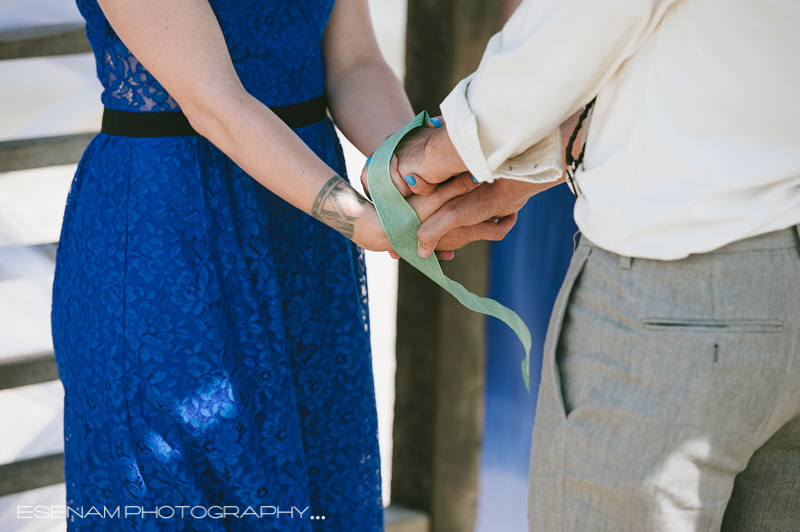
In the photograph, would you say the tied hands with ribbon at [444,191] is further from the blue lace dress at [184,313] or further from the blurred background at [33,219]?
the blurred background at [33,219]

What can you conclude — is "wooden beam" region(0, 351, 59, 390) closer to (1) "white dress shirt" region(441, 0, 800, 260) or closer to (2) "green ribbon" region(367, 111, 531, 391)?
(2) "green ribbon" region(367, 111, 531, 391)

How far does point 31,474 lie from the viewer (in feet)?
5.78

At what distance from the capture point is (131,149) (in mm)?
1097

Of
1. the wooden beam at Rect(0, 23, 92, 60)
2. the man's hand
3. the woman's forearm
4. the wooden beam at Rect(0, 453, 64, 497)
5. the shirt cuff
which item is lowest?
the wooden beam at Rect(0, 453, 64, 497)

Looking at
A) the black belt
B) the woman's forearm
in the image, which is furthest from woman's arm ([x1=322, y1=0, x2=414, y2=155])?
the black belt

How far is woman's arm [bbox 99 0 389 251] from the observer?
3.28 feet

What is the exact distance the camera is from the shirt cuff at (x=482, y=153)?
913 millimetres

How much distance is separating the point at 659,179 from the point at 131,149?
77 cm

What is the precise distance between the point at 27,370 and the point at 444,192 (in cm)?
118

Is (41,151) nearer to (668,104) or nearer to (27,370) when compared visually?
(27,370)

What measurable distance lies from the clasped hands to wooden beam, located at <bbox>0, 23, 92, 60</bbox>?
885mm

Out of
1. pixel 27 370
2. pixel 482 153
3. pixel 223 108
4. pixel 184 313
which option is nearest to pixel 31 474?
pixel 27 370

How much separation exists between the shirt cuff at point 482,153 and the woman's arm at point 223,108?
0.24m

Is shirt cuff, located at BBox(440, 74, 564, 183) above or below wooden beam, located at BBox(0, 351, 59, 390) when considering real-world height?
above
